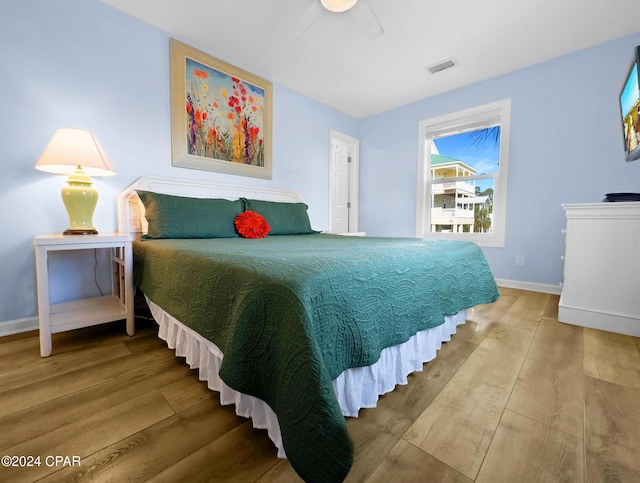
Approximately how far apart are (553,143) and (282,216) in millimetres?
2963

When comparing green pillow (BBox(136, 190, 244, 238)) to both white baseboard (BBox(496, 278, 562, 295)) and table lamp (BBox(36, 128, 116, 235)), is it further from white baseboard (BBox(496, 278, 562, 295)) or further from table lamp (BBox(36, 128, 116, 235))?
white baseboard (BBox(496, 278, 562, 295))

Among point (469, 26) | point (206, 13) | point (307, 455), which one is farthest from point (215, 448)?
point (469, 26)

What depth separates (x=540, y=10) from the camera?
212cm

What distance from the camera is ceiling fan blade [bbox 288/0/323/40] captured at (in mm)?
2008

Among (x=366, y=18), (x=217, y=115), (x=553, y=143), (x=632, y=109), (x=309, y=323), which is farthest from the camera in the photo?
(x=553, y=143)

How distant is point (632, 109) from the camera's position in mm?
1735

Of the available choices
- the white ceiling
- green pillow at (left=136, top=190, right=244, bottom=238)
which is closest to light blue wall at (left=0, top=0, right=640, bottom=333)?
the white ceiling

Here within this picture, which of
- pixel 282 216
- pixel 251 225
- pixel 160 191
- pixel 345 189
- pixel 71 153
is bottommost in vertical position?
pixel 251 225

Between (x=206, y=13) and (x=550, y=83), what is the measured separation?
3.43 meters

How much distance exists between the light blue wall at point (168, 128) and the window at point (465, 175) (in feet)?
0.39

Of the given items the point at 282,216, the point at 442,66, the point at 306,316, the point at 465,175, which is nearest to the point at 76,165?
the point at 282,216

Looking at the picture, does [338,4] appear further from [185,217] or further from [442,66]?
[185,217]

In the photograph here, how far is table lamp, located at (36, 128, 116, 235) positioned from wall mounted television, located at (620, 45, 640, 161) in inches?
127

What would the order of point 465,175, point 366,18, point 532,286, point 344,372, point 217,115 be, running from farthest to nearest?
point 465,175
point 532,286
point 217,115
point 366,18
point 344,372
